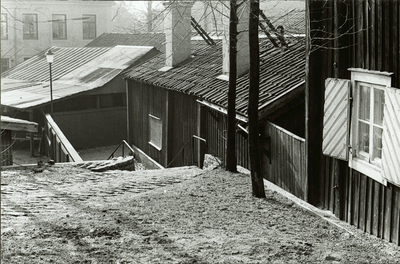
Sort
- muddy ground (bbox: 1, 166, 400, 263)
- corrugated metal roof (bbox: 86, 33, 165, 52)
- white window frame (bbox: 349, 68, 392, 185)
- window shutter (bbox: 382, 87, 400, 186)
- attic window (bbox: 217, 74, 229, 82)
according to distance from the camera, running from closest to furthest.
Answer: muddy ground (bbox: 1, 166, 400, 263) < window shutter (bbox: 382, 87, 400, 186) < white window frame (bbox: 349, 68, 392, 185) < attic window (bbox: 217, 74, 229, 82) < corrugated metal roof (bbox: 86, 33, 165, 52)

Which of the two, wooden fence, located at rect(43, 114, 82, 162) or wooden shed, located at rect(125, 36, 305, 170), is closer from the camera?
wooden shed, located at rect(125, 36, 305, 170)

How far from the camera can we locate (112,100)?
24.4m

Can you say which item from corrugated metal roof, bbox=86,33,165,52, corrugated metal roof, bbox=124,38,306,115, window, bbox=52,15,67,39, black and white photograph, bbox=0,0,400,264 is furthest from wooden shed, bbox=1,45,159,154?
window, bbox=52,15,67,39

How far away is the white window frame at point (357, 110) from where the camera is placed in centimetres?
701

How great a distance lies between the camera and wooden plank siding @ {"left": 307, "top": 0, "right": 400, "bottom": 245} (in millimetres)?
6855

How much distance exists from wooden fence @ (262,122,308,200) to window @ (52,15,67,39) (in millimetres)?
35592

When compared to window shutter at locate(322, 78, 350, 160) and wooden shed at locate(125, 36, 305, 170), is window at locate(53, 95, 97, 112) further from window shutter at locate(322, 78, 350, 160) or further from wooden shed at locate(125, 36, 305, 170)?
window shutter at locate(322, 78, 350, 160)

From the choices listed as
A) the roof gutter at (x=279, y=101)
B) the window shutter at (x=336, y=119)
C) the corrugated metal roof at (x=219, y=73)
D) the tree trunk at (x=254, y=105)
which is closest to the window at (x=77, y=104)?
the corrugated metal roof at (x=219, y=73)

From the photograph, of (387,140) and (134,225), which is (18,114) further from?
(387,140)

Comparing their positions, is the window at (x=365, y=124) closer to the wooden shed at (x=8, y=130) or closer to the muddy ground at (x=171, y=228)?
the muddy ground at (x=171, y=228)

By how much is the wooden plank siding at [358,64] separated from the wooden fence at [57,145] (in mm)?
7623

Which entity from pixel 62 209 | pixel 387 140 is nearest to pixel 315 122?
pixel 387 140

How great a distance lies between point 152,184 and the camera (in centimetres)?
1103

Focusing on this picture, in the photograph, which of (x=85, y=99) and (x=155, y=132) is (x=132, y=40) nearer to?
(x=85, y=99)
